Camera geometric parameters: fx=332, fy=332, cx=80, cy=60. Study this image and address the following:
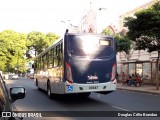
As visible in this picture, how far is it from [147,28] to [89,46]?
12081 mm

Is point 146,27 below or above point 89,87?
above

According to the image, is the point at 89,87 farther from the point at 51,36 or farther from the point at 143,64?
the point at 51,36

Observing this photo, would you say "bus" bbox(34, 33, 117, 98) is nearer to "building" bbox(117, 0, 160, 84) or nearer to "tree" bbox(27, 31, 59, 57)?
"building" bbox(117, 0, 160, 84)

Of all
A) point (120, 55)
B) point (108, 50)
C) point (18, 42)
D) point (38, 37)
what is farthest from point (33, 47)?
point (108, 50)

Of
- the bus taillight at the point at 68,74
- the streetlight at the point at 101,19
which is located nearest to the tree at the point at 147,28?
the bus taillight at the point at 68,74

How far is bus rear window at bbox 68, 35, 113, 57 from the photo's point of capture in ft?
46.2

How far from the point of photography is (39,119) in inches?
398

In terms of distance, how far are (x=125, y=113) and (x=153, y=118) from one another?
130 centimetres

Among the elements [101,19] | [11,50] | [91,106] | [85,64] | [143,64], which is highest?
[101,19]

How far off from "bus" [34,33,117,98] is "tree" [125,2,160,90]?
10.6m

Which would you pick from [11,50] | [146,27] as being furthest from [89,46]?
[11,50]

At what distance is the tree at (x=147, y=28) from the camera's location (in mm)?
24469

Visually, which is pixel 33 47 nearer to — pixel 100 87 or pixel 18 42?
pixel 18 42

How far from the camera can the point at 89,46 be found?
1430 cm
